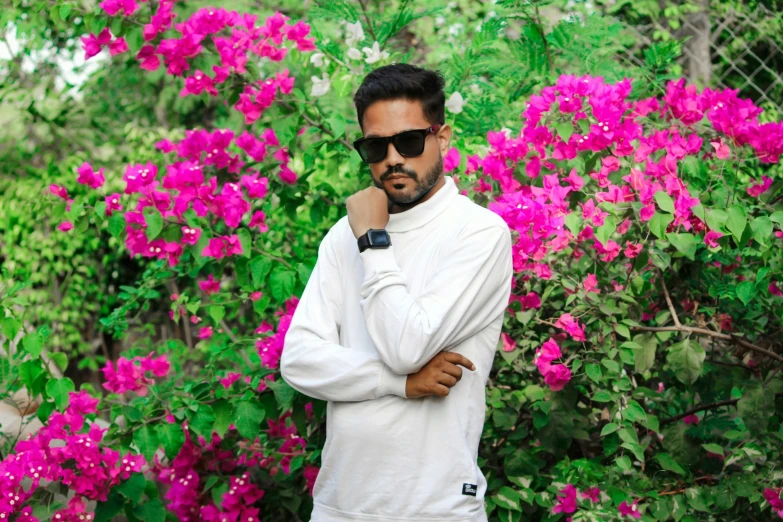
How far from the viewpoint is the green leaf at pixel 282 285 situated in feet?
10.1

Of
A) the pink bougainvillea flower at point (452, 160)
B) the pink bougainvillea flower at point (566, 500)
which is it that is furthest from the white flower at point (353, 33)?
the pink bougainvillea flower at point (566, 500)

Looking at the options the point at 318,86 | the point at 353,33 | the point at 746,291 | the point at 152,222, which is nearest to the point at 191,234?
the point at 152,222

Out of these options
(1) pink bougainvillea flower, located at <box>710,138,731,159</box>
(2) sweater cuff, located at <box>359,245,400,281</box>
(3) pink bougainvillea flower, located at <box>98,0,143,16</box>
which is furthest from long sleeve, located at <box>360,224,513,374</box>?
(3) pink bougainvillea flower, located at <box>98,0,143,16</box>

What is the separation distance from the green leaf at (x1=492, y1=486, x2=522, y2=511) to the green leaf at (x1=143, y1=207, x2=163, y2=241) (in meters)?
1.32

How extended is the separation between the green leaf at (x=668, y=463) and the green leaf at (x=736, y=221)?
705 mm

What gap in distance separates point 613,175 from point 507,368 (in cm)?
71

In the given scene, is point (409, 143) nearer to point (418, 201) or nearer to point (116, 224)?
point (418, 201)

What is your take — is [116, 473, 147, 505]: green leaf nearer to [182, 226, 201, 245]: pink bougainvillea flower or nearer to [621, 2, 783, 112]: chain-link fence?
[182, 226, 201, 245]: pink bougainvillea flower

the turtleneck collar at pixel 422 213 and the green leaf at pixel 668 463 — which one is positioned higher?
the turtleneck collar at pixel 422 213

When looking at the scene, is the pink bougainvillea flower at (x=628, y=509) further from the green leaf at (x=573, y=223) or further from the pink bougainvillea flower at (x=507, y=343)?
the green leaf at (x=573, y=223)

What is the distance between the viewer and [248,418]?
115 inches

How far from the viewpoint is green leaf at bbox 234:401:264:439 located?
291 centimetres

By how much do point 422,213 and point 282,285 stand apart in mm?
970

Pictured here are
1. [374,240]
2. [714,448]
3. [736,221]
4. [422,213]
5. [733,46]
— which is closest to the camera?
[374,240]
